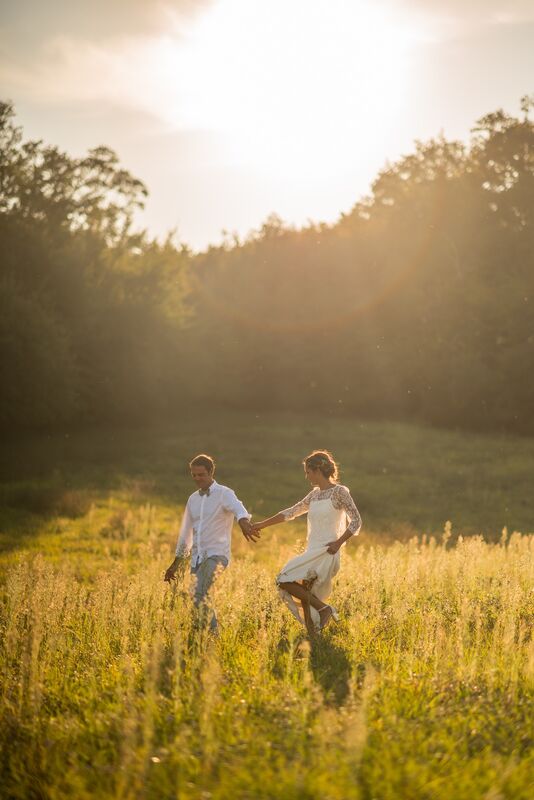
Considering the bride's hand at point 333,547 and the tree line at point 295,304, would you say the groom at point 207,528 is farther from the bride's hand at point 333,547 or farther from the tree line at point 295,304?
the tree line at point 295,304

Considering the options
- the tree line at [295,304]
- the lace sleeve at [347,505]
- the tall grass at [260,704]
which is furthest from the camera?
the tree line at [295,304]

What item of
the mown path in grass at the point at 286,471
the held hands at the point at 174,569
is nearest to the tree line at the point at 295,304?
the mown path in grass at the point at 286,471

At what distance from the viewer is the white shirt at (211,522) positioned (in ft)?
32.7

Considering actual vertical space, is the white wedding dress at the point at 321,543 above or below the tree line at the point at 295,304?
below

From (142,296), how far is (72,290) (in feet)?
17.4

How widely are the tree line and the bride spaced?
3141cm

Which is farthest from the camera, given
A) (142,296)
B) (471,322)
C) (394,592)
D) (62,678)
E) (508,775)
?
(471,322)

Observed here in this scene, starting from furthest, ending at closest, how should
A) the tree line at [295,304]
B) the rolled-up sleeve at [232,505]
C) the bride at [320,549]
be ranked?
the tree line at [295,304] → the rolled-up sleeve at [232,505] → the bride at [320,549]

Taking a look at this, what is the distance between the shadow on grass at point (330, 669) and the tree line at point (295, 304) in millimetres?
32648

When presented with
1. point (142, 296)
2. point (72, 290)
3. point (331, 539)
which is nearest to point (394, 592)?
point (331, 539)

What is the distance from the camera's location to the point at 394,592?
1065 cm

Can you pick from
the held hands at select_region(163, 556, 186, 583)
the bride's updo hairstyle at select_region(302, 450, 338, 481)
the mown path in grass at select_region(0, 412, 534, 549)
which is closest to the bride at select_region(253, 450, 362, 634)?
the bride's updo hairstyle at select_region(302, 450, 338, 481)

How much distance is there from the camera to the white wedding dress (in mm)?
9406

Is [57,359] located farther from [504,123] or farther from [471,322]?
[504,123]
